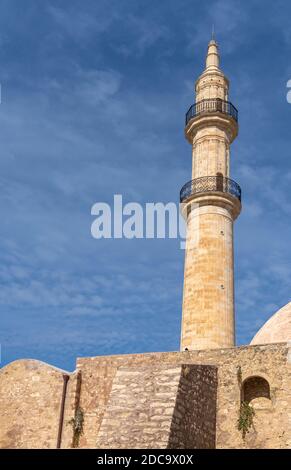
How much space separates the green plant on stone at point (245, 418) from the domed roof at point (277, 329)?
3377 mm

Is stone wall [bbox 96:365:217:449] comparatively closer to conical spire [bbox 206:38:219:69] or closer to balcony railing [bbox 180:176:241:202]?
balcony railing [bbox 180:176:241:202]

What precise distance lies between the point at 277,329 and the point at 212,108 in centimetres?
902

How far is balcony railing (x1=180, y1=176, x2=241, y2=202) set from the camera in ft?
68.7

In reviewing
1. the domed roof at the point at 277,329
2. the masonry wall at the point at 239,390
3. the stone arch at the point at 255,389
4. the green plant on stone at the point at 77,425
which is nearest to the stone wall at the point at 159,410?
the masonry wall at the point at 239,390

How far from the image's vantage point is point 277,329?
16.9 m

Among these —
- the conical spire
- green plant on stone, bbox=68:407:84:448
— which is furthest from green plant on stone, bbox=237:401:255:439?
the conical spire

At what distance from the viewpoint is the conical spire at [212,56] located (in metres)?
24.0

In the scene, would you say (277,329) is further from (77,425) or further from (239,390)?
(77,425)

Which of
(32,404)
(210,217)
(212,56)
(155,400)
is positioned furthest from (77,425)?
(212,56)

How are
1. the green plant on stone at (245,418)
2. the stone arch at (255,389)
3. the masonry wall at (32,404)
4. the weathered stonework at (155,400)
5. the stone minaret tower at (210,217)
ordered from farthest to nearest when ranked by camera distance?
the stone minaret tower at (210,217)
the masonry wall at (32,404)
the stone arch at (255,389)
the green plant on stone at (245,418)
the weathered stonework at (155,400)

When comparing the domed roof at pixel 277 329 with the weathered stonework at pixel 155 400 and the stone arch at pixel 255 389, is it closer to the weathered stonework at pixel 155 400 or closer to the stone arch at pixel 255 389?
the stone arch at pixel 255 389

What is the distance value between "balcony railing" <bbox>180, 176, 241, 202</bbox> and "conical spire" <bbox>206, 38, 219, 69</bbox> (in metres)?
5.26

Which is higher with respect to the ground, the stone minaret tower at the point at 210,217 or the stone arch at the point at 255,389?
the stone minaret tower at the point at 210,217

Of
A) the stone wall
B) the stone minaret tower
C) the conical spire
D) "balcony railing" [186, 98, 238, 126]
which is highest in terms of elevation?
the conical spire
